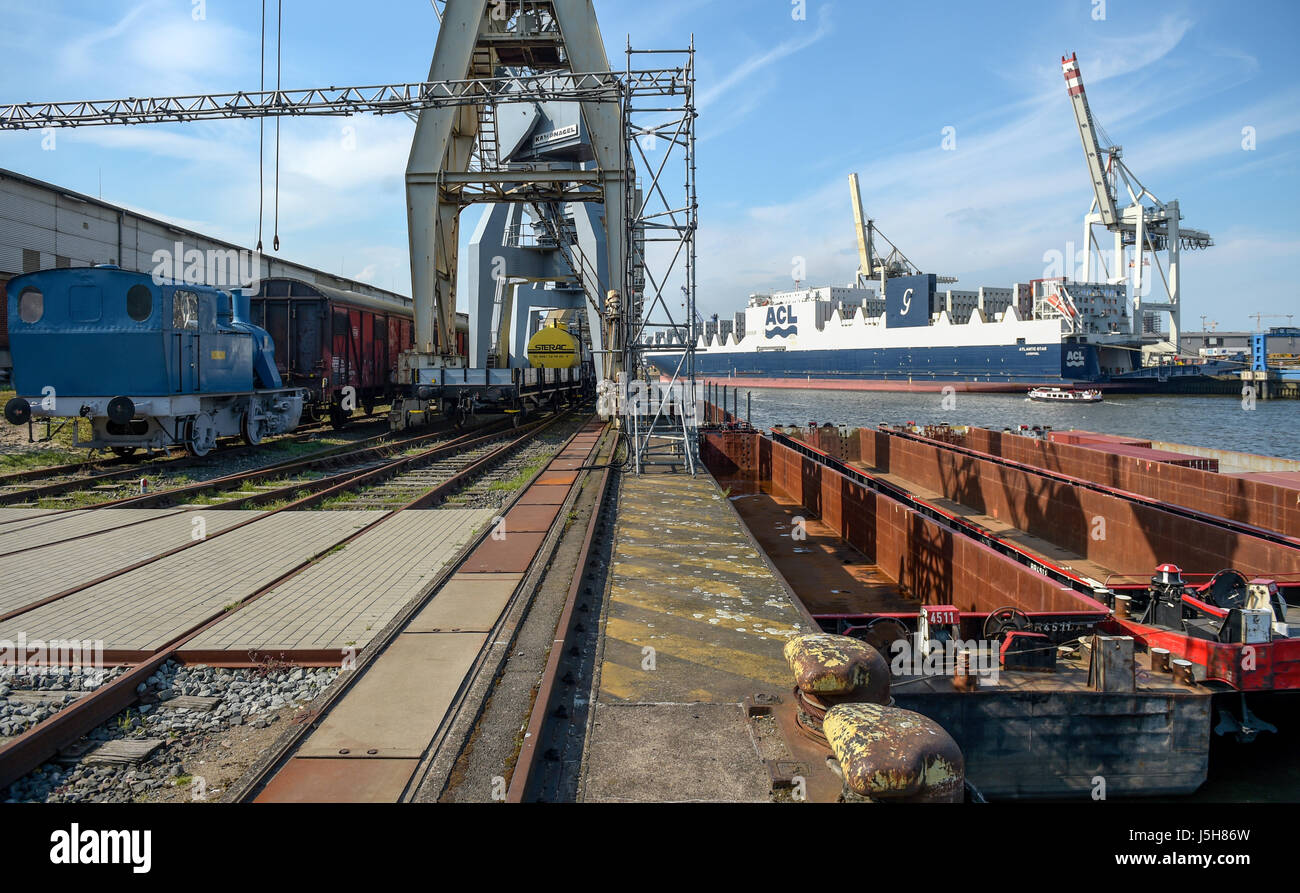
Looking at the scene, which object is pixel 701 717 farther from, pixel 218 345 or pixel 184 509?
pixel 218 345

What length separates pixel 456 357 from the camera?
22281 millimetres

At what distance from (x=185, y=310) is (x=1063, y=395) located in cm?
6025

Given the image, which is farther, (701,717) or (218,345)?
(218,345)

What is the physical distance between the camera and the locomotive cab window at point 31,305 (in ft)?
43.5

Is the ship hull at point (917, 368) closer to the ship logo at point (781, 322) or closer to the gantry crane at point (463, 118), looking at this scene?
the ship logo at point (781, 322)

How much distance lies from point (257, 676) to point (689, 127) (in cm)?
1320

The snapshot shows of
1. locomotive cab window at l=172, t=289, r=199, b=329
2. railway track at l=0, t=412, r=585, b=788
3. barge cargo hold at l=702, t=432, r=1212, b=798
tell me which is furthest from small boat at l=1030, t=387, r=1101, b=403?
locomotive cab window at l=172, t=289, r=199, b=329

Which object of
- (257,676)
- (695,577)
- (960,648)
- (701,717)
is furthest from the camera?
(695,577)

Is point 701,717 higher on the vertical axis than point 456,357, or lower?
lower

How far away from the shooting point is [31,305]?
1328 centimetres

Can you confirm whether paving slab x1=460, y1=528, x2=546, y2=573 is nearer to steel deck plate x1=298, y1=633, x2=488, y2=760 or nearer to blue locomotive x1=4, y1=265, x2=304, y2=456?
steel deck plate x1=298, y1=633, x2=488, y2=760

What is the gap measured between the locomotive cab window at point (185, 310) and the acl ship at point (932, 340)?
39982mm
